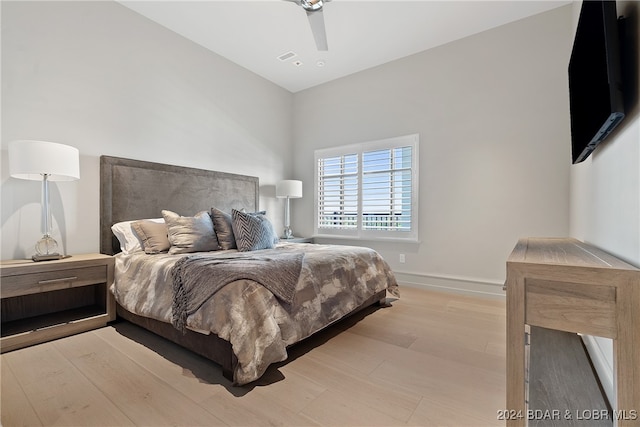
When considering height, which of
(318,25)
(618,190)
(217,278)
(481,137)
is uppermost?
(318,25)

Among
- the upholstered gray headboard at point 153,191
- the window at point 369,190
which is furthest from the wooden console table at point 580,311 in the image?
the upholstered gray headboard at point 153,191

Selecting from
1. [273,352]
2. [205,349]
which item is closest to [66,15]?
[205,349]

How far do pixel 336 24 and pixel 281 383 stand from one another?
3.67m

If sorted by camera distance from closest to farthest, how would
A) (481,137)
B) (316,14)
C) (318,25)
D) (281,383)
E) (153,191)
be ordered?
(281,383) < (316,14) < (318,25) < (153,191) < (481,137)

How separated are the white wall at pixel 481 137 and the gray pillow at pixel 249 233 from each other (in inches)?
75.2

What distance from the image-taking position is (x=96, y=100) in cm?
295

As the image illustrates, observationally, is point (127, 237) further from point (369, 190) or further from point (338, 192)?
point (369, 190)

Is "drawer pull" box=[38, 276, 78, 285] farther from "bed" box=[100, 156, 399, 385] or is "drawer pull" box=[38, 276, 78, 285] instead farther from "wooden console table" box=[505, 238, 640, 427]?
"wooden console table" box=[505, 238, 640, 427]

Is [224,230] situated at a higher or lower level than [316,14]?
lower

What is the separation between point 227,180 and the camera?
163 inches

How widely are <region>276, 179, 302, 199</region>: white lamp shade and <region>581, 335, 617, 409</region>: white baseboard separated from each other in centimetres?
374

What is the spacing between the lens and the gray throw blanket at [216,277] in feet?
5.92

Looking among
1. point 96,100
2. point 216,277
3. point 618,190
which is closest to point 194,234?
point 216,277

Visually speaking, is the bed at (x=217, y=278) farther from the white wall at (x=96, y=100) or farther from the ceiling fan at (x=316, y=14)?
the ceiling fan at (x=316, y=14)
